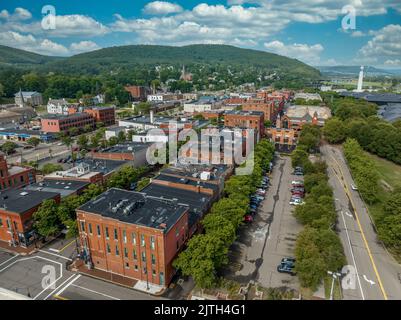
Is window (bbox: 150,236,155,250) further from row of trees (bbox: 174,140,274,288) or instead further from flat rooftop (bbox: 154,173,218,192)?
flat rooftop (bbox: 154,173,218,192)

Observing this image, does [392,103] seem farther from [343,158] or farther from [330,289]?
[330,289]

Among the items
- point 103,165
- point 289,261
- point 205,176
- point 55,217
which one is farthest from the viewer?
point 103,165

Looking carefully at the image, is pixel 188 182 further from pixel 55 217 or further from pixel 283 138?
pixel 283 138

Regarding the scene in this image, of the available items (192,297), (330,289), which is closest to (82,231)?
(192,297)

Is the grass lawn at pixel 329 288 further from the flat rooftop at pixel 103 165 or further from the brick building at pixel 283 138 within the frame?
the brick building at pixel 283 138

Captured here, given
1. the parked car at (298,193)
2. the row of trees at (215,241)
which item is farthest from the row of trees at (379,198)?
the row of trees at (215,241)

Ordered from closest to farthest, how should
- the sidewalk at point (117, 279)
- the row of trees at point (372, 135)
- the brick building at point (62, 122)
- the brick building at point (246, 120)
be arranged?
the sidewalk at point (117, 279) → the row of trees at point (372, 135) → the brick building at point (246, 120) → the brick building at point (62, 122)

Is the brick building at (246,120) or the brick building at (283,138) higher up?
→ the brick building at (246,120)

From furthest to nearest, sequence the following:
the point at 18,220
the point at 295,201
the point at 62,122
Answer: the point at 62,122, the point at 295,201, the point at 18,220

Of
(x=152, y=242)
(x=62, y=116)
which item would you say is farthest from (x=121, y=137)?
(x=152, y=242)
